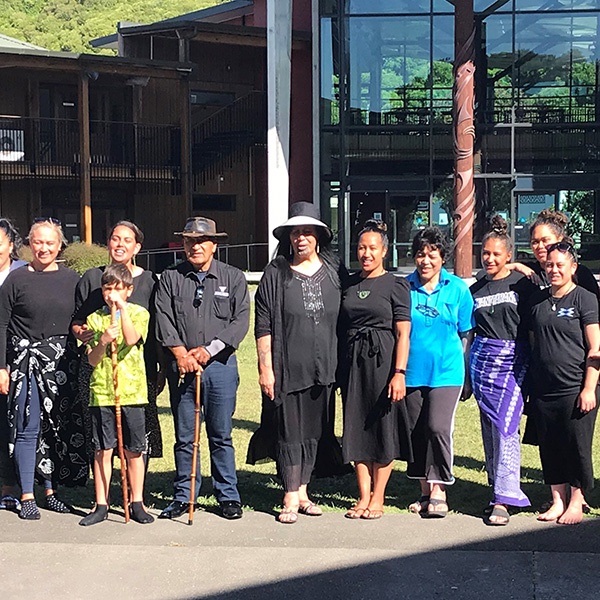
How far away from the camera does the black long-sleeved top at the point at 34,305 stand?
20.7 feet

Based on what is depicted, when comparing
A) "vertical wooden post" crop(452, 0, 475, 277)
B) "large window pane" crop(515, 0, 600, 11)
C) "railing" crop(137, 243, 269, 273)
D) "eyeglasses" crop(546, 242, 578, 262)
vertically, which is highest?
"large window pane" crop(515, 0, 600, 11)

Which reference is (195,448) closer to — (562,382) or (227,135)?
(562,382)

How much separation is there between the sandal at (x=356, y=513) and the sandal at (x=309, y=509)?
0.58ft

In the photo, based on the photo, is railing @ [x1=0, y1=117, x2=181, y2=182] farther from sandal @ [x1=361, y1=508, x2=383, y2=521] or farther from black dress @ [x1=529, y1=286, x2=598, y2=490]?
black dress @ [x1=529, y1=286, x2=598, y2=490]

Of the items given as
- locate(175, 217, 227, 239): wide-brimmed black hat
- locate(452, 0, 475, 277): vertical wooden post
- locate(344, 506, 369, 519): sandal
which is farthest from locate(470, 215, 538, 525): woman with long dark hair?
locate(452, 0, 475, 277): vertical wooden post

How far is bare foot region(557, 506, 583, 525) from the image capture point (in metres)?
6.09

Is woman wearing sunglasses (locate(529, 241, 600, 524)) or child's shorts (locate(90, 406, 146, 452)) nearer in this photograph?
woman wearing sunglasses (locate(529, 241, 600, 524))

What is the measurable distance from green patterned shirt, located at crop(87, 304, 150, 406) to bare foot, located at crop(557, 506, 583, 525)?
8.66ft

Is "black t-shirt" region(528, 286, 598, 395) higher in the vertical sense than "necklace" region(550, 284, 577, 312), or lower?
lower

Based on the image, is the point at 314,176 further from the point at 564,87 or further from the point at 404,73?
the point at 564,87

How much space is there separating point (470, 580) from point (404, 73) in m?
23.7

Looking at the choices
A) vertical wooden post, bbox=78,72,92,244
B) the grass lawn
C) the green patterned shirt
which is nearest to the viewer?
the green patterned shirt

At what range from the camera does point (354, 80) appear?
28.0 m

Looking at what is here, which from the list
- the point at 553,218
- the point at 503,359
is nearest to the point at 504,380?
the point at 503,359
